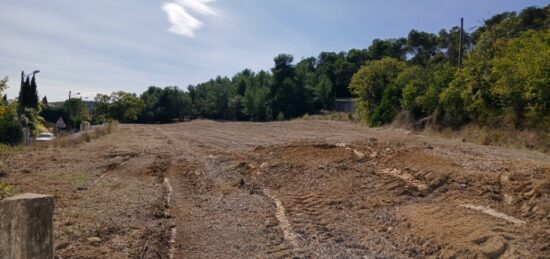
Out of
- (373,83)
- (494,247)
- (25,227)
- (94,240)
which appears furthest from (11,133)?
(25,227)

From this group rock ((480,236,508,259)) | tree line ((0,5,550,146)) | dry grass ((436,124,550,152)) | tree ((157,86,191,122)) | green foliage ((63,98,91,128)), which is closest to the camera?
rock ((480,236,508,259))

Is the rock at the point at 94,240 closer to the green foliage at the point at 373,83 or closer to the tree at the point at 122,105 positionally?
the green foliage at the point at 373,83

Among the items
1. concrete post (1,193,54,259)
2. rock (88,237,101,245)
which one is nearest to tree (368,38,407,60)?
rock (88,237,101,245)

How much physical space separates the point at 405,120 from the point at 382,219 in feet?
102

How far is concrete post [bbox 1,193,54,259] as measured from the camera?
3.05 metres

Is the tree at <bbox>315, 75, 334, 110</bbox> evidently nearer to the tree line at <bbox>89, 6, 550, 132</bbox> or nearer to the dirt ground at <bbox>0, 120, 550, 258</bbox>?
the tree line at <bbox>89, 6, 550, 132</bbox>

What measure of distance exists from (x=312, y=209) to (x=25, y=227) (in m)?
6.85

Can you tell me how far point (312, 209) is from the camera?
9500 millimetres

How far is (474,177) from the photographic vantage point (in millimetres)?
10219

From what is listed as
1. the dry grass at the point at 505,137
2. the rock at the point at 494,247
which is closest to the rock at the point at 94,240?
the rock at the point at 494,247

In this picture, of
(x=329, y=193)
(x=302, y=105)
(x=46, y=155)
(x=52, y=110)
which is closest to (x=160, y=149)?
(x=46, y=155)

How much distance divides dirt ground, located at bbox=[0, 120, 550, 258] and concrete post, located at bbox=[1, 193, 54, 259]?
13.2 feet

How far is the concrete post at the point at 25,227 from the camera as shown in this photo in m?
3.05

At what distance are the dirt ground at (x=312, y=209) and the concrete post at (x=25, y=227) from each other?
4022mm
